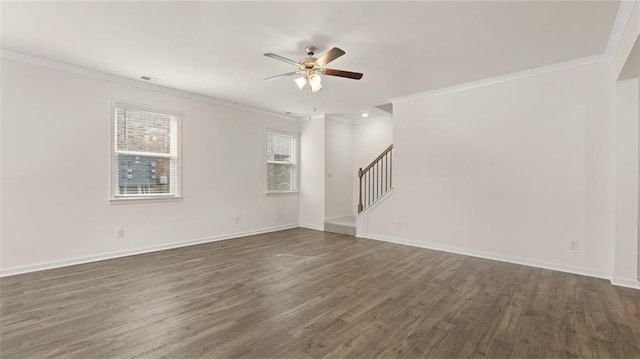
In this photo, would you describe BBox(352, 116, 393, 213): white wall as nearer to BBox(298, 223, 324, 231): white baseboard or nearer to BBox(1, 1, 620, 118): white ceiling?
BBox(298, 223, 324, 231): white baseboard

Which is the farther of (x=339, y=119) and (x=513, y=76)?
(x=339, y=119)

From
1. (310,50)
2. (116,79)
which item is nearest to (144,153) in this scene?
(116,79)

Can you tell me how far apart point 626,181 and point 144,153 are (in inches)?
254

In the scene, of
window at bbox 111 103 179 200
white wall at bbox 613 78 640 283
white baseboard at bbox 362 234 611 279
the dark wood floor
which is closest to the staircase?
white baseboard at bbox 362 234 611 279

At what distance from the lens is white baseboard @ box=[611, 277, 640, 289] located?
10.8 ft

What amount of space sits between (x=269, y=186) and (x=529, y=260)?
4934mm

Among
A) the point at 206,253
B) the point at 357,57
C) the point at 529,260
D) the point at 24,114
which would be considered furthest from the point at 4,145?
the point at 529,260

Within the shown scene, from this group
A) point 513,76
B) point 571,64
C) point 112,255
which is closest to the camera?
point 571,64

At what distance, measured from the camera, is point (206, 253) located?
471cm

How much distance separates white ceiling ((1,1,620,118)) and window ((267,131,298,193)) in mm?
2491

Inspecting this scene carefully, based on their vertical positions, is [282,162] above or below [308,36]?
below

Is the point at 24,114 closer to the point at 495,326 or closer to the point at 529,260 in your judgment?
the point at 495,326

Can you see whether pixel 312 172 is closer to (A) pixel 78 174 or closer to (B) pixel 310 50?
(B) pixel 310 50

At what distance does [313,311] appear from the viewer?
8.77ft
